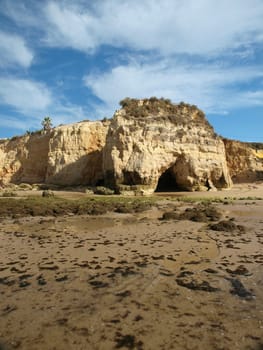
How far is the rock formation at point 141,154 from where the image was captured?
87.2 feet

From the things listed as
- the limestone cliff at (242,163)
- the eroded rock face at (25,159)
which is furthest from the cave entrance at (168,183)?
the eroded rock face at (25,159)

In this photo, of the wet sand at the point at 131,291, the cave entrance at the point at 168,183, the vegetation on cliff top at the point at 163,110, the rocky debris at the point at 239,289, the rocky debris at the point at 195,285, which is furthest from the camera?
the cave entrance at the point at 168,183

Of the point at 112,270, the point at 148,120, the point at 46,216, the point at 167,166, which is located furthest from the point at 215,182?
the point at 112,270

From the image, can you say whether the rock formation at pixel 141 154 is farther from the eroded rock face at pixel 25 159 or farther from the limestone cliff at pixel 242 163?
the eroded rock face at pixel 25 159

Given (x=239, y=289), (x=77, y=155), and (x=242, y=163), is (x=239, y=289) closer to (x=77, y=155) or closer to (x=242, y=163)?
(x=77, y=155)

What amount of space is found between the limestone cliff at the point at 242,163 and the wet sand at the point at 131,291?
109 feet

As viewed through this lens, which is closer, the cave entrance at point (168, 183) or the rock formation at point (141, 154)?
the rock formation at point (141, 154)

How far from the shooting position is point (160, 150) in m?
27.2

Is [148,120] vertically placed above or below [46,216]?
Result: above

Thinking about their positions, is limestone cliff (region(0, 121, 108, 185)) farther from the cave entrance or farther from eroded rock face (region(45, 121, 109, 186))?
the cave entrance

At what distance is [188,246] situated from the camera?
7.31m

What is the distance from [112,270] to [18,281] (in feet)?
5.27

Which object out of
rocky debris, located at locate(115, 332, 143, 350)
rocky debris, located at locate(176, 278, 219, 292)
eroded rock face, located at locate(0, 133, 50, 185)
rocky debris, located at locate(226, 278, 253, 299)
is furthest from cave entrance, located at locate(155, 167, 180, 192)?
rocky debris, located at locate(115, 332, 143, 350)

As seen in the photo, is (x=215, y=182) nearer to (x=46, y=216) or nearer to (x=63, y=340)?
(x=46, y=216)
